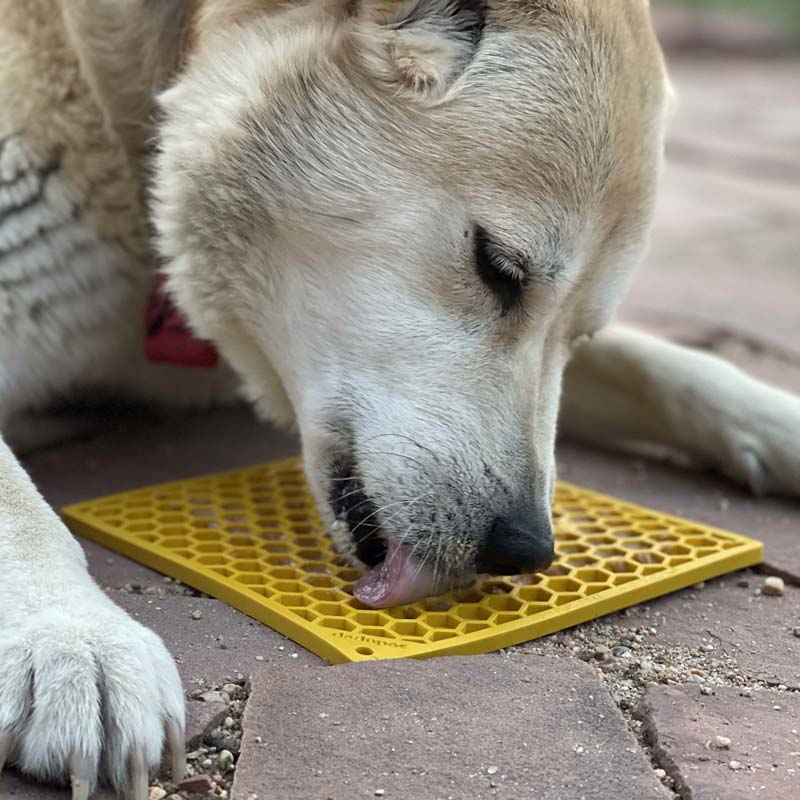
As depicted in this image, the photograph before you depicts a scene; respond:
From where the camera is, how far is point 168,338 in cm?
235

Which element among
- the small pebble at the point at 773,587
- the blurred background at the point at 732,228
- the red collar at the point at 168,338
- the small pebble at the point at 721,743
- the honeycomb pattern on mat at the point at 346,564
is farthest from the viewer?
the blurred background at the point at 732,228

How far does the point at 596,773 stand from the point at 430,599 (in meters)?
0.47

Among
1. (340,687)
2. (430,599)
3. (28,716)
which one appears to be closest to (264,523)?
(430,599)

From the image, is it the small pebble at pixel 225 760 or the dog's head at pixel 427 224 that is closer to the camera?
the small pebble at pixel 225 760

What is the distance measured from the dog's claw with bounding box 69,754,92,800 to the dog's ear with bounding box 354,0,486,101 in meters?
1.04

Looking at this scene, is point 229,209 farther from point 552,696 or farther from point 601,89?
point 552,696

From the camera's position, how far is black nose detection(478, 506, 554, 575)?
1745 mm

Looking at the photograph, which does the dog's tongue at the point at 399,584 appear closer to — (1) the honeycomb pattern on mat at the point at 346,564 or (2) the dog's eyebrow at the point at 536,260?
(1) the honeycomb pattern on mat at the point at 346,564

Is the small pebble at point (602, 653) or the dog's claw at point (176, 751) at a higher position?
the dog's claw at point (176, 751)

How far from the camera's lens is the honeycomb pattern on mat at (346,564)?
5.57 feet

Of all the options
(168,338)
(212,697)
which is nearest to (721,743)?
(212,697)

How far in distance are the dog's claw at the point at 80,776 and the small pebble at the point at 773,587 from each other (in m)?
1.12

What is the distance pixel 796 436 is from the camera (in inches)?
93.9

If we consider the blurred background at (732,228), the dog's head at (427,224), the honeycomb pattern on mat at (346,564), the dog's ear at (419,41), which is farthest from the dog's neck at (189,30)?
the blurred background at (732,228)
